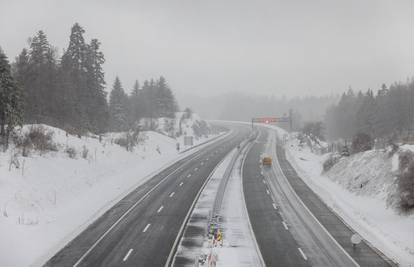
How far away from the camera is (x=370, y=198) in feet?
92.7

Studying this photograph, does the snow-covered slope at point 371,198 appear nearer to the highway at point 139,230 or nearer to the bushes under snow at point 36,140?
the highway at point 139,230

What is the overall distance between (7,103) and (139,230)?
46.9ft

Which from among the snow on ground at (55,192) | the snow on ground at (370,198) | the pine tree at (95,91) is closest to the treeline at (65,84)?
the pine tree at (95,91)

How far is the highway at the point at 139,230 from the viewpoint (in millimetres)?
18234

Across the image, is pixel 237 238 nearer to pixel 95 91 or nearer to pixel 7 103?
pixel 7 103

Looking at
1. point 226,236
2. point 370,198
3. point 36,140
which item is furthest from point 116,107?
point 226,236

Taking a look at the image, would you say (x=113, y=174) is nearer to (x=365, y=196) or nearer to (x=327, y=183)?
(x=327, y=183)

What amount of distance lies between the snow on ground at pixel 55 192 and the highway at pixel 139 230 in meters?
0.98

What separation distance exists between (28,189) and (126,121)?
69.6m

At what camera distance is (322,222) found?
24.5 metres

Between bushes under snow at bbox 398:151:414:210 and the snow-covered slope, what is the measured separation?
67cm

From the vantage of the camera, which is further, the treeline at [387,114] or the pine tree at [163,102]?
the pine tree at [163,102]

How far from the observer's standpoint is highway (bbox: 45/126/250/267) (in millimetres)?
18234

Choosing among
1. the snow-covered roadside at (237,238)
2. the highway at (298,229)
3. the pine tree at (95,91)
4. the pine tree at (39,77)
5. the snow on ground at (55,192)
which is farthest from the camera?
the pine tree at (95,91)
